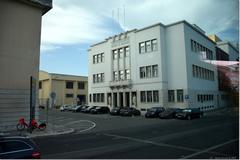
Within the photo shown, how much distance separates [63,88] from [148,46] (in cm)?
3200

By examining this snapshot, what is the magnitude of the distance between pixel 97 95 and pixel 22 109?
29.8 metres

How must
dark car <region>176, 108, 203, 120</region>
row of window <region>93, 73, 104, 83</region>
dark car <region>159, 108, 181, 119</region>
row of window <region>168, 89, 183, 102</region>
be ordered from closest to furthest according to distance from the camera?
dark car <region>176, 108, 203, 120</region>
dark car <region>159, 108, 181, 119</region>
row of window <region>168, 89, 183, 102</region>
row of window <region>93, 73, 104, 83</region>

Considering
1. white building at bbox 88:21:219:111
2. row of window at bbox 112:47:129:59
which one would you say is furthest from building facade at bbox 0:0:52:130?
row of window at bbox 112:47:129:59

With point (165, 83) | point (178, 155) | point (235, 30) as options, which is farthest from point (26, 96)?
point (165, 83)

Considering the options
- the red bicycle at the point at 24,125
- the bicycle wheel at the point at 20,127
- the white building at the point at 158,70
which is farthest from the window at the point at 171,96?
the bicycle wheel at the point at 20,127

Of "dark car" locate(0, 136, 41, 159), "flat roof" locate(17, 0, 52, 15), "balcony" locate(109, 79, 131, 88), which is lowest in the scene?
"dark car" locate(0, 136, 41, 159)

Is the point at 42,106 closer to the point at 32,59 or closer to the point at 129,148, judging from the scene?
the point at 32,59

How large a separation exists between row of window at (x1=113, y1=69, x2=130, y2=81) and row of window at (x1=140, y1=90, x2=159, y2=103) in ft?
16.0

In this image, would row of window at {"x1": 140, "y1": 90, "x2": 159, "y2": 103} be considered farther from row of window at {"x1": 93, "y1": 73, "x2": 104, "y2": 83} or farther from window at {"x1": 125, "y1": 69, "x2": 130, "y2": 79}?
row of window at {"x1": 93, "y1": 73, "x2": 104, "y2": 83}

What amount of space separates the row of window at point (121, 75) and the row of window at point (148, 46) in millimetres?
4792

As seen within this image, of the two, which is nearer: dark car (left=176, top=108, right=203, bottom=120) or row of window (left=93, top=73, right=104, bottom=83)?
dark car (left=176, top=108, right=203, bottom=120)

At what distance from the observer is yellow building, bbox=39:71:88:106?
61.7 metres

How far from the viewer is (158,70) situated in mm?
37781

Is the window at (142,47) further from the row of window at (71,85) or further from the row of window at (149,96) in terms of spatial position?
the row of window at (71,85)
